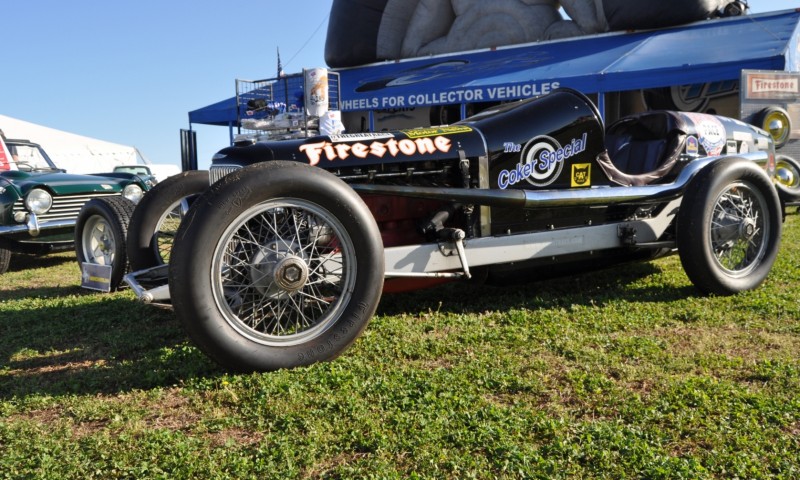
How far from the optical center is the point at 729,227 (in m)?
4.37

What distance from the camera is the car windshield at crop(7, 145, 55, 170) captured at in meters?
8.88

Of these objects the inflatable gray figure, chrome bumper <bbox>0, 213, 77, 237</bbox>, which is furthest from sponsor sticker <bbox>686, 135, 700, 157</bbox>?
the inflatable gray figure

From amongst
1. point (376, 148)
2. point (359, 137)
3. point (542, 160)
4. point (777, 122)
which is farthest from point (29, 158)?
point (777, 122)

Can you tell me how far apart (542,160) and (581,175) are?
1.08 feet

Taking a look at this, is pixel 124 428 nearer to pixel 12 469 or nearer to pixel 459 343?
pixel 12 469

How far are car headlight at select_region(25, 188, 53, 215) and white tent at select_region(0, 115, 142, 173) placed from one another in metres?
15.9

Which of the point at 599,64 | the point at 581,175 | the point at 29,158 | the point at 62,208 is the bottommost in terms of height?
the point at 62,208

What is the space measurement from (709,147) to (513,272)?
6.60 feet

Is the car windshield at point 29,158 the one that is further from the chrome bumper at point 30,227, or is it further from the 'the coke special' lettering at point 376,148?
the 'the coke special' lettering at point 376,148

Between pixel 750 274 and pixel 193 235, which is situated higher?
Result: pixel 193 235

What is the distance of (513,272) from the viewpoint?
14.0 ft

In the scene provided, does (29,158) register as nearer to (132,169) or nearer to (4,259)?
(4,259)

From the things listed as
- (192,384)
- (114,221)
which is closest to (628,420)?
(192,384)

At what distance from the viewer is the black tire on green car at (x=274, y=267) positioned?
2.76 m
